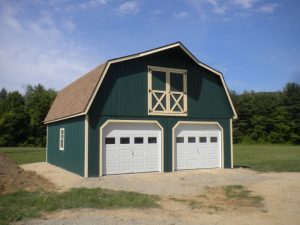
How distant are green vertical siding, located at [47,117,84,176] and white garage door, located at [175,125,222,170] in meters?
4.84

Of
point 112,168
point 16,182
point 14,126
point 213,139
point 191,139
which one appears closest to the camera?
point 16,182

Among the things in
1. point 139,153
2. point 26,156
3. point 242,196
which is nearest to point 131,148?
point 139,153

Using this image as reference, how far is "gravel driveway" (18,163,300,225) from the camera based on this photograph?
723 cm

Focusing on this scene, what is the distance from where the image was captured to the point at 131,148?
1526 centimetres

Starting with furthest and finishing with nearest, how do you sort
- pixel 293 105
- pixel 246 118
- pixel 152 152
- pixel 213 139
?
pixel 246 118 < pixel 293 105 < pixel 213 139 < pixel 152 152

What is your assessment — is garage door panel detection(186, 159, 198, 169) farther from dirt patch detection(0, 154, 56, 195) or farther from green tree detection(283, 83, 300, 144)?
green tree detection(283, 83, 300, 144)

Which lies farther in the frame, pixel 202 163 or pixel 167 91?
pixel 202 163

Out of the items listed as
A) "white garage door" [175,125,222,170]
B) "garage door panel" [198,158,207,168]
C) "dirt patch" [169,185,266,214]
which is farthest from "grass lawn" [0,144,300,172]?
"dirt patch" [169,185,266,214]

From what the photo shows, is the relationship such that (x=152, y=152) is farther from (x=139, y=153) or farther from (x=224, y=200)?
(x=224, y=200)

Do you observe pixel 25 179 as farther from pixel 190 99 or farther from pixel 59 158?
pixel 190 99

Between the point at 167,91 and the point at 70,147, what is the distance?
566 centimetres

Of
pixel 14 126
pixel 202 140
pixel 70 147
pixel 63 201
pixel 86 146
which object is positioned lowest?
pixel 63 201

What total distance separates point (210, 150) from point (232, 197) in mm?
7479

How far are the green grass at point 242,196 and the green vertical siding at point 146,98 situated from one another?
4.77 metres
